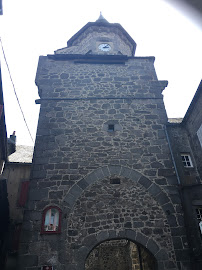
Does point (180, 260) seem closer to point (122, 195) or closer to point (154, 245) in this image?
point (154, 245)

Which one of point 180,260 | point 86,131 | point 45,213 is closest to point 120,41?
point 86,131

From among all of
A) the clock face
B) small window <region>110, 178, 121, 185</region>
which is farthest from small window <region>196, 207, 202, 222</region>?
the clock face

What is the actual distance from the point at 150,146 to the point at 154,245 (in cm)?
328

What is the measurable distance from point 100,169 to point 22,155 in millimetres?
7607

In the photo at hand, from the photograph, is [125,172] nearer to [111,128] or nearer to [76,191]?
[76,191]

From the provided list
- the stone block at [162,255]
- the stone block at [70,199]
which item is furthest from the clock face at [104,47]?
the stone block at [162,255]

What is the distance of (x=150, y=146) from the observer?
7824 millimetres

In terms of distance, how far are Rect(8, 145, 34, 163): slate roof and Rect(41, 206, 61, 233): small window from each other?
6.42 m

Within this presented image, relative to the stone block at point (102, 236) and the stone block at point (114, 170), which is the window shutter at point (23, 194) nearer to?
the stone block at point (114, 170)

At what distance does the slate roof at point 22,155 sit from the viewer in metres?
12.2

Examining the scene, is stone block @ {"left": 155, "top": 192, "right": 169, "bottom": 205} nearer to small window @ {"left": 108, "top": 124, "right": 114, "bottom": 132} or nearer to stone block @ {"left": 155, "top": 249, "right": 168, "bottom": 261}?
stone block @ {"left": 155, "top": 249, "right": 168, "bottom": 261}

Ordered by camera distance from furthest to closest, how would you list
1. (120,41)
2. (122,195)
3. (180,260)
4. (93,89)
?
1. (120,41)
2. (93,89)
3. (122,195)
4. (180,260)

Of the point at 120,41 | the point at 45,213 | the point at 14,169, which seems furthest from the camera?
the point at 120,41

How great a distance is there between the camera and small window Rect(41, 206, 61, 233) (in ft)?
19.8
